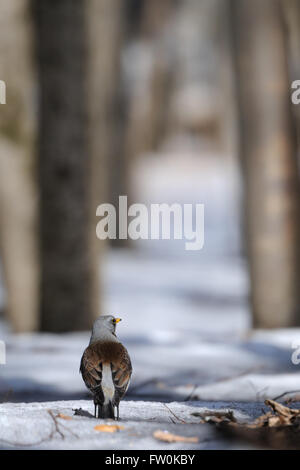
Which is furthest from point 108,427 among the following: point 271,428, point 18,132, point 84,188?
point 18,132

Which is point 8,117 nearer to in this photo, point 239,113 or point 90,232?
point 90,232

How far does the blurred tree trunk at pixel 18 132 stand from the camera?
5324 millimetres

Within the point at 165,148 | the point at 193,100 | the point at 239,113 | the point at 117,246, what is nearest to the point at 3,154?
the point at 239,113

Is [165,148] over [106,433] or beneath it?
over

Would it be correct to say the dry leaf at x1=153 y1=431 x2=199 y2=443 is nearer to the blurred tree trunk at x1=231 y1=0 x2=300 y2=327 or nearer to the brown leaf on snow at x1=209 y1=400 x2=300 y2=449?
the brown leaf on snow at x1=209 y1=400 x2=300 y2=449

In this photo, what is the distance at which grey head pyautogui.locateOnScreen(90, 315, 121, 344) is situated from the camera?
1846mm

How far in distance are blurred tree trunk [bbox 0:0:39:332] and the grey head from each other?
3.44m

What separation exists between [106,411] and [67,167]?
327cm

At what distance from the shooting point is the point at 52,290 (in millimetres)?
4844

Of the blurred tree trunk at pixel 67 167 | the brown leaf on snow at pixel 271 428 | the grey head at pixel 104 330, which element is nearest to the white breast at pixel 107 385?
the grey head at pixel 104 330

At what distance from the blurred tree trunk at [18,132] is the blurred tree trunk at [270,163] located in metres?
1.63

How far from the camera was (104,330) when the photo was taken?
73.5 inches

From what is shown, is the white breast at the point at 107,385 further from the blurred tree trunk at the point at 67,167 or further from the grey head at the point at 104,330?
the blurred tree trunk at the point at 67,167

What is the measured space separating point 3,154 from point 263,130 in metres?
1.97
